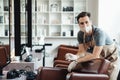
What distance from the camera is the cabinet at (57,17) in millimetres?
6336

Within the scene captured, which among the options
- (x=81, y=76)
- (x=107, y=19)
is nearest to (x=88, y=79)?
(x=81, y=76)

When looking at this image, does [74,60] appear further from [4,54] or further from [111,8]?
[111,8]

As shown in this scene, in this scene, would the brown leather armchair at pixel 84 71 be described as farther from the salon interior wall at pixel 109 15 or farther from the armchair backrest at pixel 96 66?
the salon interior wall at pixel 109 15

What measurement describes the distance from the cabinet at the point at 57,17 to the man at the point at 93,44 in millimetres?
3218

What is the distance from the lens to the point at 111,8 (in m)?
6.00

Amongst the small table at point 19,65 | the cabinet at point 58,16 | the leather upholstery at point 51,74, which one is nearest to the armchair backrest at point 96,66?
the leather upholstery at point 51,74

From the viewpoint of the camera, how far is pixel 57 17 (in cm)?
646

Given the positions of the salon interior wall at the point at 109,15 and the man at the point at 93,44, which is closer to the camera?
the man at the point at 93,44

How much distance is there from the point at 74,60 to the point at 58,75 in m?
0.28

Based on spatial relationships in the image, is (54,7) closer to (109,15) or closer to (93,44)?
(109,15)

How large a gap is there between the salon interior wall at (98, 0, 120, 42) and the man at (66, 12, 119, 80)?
2.96 m

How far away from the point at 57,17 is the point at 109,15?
1.33 metres

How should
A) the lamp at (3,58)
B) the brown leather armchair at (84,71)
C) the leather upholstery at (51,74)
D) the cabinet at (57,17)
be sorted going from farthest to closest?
1. the cabinet at (57,17)
2. the leather upholstery at (51,74)
3. the brown leather armchair at (84,71)
4. the lamp at (3,58)

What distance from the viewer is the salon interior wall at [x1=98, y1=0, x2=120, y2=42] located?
599 cm
